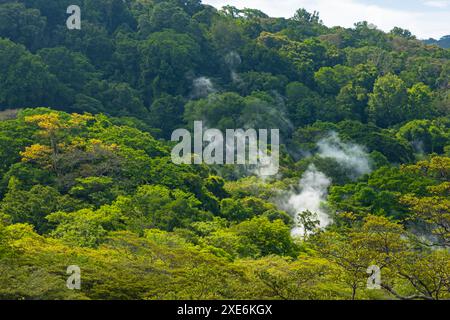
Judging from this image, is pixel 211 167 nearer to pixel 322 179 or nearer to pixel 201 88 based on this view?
pixel 322 179

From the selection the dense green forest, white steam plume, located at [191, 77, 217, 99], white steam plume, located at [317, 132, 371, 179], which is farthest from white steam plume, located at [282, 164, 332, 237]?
white steam plume, located at [191, 77, 217, 99]

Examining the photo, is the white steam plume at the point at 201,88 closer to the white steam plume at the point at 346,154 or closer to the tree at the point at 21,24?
the white steam plume at the point at 346,154

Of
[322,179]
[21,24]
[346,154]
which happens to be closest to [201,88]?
[346,154]

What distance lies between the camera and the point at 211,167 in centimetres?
4075

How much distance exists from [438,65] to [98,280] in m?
54.4

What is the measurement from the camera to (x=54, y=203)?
26.6m

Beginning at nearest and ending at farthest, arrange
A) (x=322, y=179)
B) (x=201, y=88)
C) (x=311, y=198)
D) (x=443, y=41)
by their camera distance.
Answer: (x=311, y=198) → (x=322, y=179) → (x=201, y=88) → (x=443, y=41)

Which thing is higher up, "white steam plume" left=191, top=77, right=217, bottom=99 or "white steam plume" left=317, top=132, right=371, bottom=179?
"white steam plume" left=191, top=77, right=217, bottom=99

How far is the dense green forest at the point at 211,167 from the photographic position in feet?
55.9

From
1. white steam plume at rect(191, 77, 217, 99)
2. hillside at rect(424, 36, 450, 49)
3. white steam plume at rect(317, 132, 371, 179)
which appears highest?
hillside at rect(424, 36, 450, 49)

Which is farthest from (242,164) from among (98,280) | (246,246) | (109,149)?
(98,280)

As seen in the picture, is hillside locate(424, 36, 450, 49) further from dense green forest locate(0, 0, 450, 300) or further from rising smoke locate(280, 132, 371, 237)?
rising smoke locate(280, 132, 371, 237)

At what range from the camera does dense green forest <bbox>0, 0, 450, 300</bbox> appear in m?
17.0

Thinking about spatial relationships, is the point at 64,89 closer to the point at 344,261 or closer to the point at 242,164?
the point at 242,164
